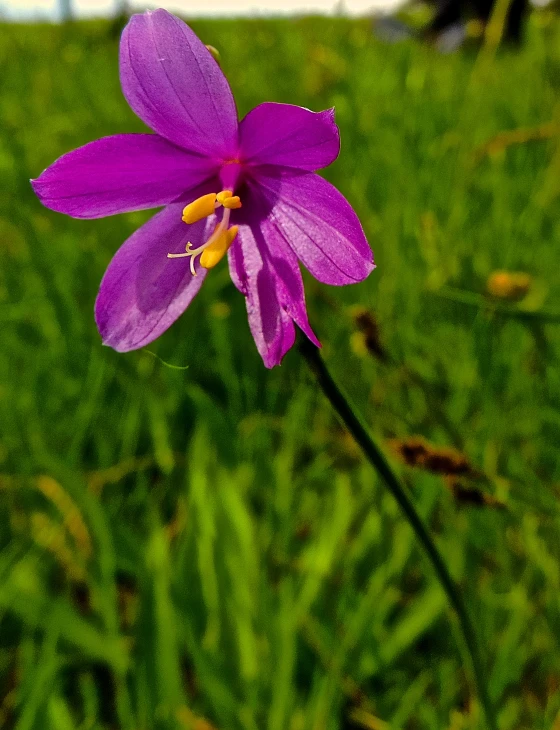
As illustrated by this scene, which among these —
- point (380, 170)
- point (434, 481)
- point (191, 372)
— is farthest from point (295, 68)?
point (434, 481)

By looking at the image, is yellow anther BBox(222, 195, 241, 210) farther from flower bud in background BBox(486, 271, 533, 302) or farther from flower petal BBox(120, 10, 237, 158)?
flower bud in background BBox(486, 271, 533, 302)

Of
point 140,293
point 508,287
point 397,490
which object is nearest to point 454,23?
point 508,287

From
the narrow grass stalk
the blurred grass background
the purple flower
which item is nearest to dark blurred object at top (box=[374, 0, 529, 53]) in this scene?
the blurred grass background

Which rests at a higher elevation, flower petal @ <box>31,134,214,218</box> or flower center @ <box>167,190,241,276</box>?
flower petal @ <box>31,134,214,218</box>

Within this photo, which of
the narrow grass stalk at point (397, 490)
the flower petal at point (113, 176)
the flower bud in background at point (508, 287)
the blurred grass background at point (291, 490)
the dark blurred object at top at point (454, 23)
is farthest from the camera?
the dark blurred object at top at point (454, 23)

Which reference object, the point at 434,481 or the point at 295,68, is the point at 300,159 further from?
the point at 295,68

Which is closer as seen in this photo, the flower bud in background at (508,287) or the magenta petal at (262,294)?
the magenta petal at (262,294)

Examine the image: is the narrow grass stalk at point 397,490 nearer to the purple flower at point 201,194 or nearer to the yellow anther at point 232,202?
the purple flower at point 201,194

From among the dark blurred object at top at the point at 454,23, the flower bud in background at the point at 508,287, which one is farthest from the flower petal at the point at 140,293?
the dark blurred object at top at the point at 454,23
